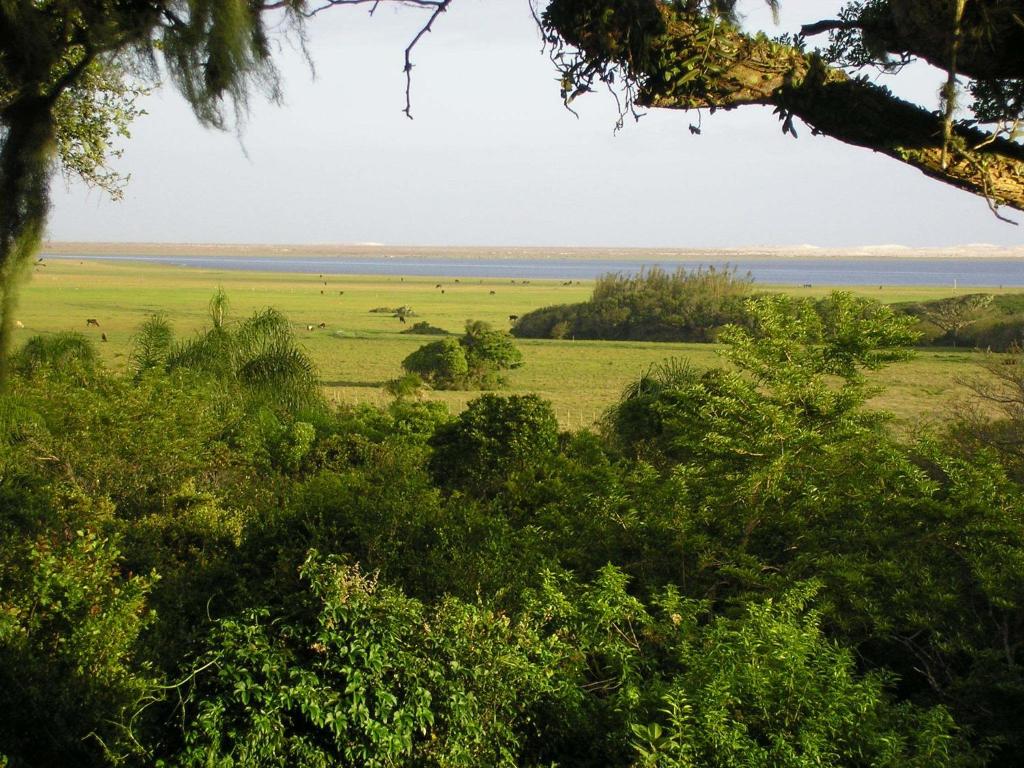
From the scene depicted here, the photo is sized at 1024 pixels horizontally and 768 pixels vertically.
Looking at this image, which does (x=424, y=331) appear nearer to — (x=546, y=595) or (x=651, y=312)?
(x=651, y=312)

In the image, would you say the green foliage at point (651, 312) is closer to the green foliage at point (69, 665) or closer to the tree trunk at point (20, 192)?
the green foliage at point (69, 665)

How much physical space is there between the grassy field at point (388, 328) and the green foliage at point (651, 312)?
13.9 ft

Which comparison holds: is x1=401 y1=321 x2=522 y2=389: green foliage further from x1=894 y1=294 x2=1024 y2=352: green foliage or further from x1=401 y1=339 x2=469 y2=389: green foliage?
x1=894 y1=294 x2=1024 y2=352: green foliage

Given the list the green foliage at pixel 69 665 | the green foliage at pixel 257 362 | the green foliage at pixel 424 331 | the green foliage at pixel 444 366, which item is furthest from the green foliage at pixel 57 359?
the green foliage at pixel 424 331

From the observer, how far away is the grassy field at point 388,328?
3014 centimetres

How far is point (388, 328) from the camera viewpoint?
57.3 metres

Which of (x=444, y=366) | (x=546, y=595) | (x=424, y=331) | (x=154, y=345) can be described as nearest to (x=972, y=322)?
(x=424, y=331)

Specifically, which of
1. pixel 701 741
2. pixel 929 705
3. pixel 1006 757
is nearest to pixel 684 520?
pixel 929 705

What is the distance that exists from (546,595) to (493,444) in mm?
8210

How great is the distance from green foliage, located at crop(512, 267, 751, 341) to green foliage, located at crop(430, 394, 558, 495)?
44.2m

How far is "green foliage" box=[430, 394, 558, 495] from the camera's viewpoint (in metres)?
13.6

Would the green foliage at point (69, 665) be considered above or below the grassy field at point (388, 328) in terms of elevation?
above

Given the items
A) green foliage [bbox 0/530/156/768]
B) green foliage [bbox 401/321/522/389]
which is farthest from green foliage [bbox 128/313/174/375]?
green foliage [bbox 0/530/156/768]

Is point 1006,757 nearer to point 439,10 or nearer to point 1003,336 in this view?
point 439,10
